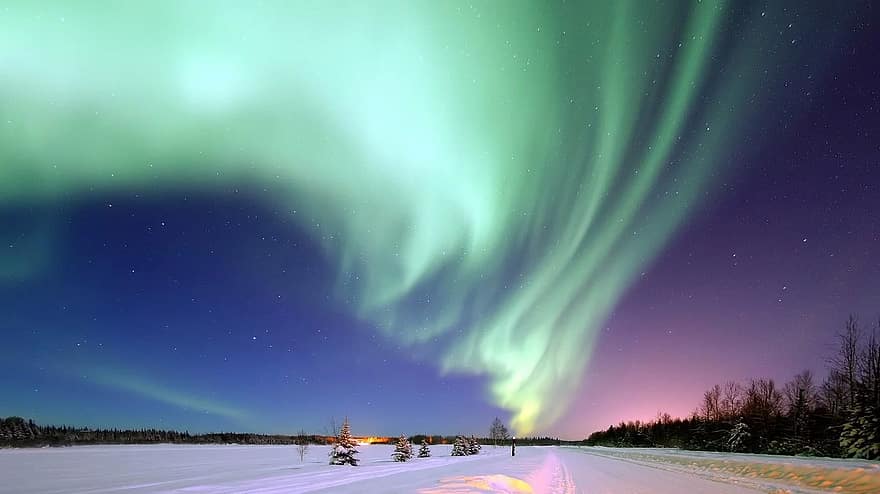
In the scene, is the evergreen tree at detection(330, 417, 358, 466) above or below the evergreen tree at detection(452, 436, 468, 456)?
above

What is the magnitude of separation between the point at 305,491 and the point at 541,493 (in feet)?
26.6

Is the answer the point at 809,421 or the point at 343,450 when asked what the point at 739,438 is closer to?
the point at 809,421

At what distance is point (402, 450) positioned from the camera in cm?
5228

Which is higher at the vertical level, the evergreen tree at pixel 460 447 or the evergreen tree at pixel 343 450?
the evergreen tree at pixel 343 450

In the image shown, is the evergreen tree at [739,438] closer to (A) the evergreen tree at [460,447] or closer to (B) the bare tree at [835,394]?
(B) the bare tree at [835,394]

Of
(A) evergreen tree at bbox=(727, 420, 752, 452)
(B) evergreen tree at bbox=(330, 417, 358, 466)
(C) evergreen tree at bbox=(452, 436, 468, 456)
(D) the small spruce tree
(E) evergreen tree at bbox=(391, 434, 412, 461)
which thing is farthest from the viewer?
(C) evergreen tree at bbox=(452, 436, 468, 456)

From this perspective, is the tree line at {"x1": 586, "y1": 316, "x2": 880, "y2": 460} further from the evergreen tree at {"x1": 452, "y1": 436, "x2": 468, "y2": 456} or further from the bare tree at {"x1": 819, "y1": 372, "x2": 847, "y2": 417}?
the evergreen tree at {"x1": 452, "y1": 436, "x2": 468, "y2": 456}

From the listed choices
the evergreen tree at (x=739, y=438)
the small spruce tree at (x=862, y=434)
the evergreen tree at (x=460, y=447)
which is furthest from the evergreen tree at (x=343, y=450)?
the evergreen tree at (x=739, y=438)

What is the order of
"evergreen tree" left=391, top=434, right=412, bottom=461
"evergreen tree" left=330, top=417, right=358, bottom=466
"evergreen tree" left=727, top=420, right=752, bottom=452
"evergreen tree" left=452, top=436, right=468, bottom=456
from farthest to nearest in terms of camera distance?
"evergreen tree" left=452, top=436, right=468, bottom=456, "evergreen tree" left=727, top=420, right=752, bottom=452, "evergreen tree" left=391, top=434, right=412, bottom=461, "evergreen tree" left=330, top=417, right=358, bottom=466

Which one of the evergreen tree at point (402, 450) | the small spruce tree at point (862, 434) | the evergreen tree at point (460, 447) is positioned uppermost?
the small spruce tree at point (862, 434)

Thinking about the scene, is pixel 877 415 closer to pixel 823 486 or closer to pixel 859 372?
pixel 823 486

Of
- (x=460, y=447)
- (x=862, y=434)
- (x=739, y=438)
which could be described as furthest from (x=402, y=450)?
(x=862, y=434)

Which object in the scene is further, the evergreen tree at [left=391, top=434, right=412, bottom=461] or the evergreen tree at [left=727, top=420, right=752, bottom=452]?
the evergreen tree at [left=727, top=420, right=752, bottom=452]

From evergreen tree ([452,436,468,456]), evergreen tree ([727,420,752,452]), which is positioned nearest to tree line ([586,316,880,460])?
evergreen tree ([727,420,752,452])
